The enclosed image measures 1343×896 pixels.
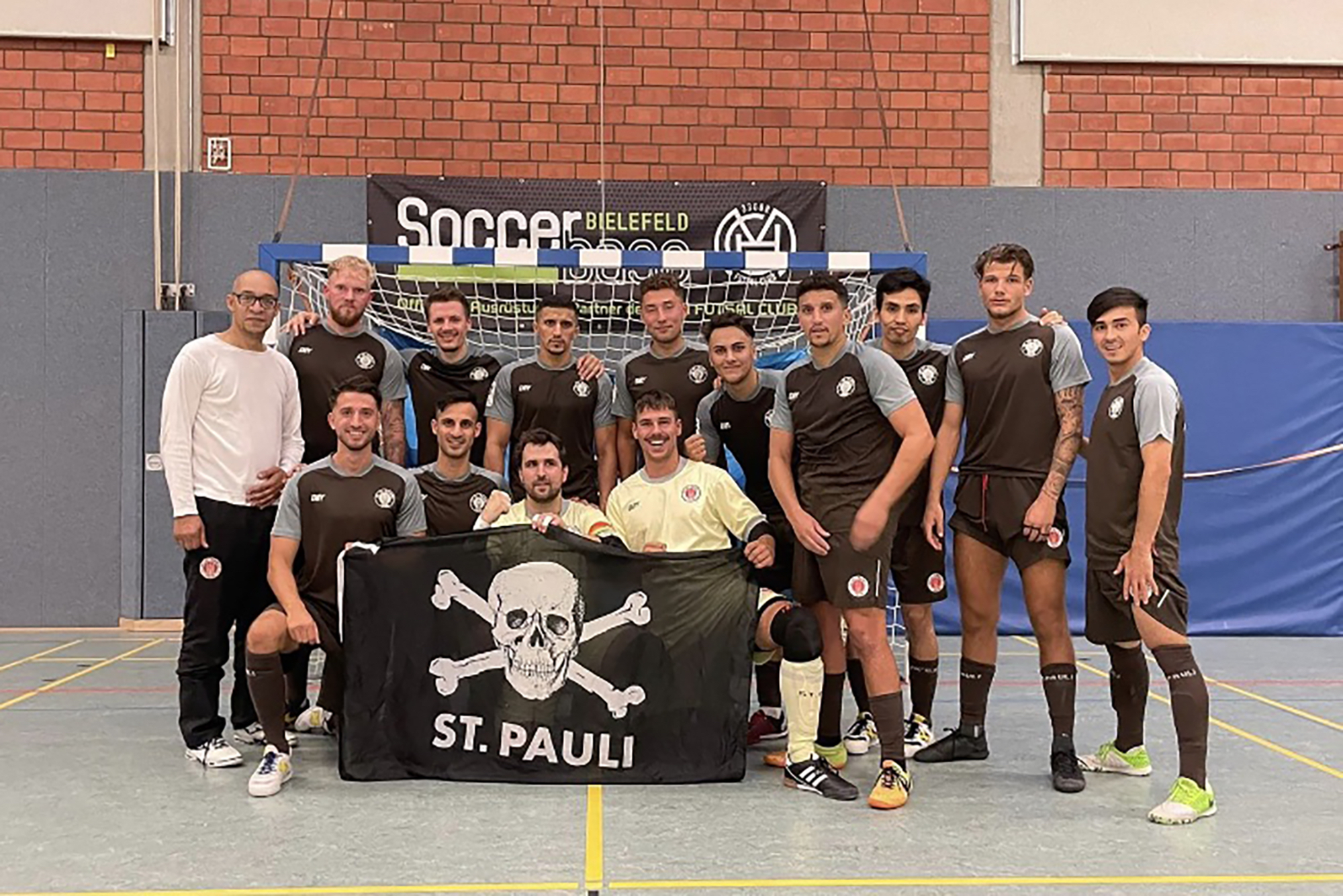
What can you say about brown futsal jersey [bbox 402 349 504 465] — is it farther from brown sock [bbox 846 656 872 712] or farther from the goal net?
brown sock [bbox 846 656 872 712]

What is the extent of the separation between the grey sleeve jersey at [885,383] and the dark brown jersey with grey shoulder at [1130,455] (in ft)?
2.34

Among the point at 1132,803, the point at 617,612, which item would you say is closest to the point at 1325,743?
the point at 1132,803

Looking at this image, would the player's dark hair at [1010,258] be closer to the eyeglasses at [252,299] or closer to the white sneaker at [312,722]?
the eyeglasses at [252,299]

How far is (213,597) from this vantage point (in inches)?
199

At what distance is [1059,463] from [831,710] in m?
1.34

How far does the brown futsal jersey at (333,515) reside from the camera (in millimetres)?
4852

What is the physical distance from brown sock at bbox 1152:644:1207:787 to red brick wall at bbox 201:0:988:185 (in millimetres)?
6598

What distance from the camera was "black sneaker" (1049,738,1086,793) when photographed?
454 centimetres

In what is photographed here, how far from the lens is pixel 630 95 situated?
10.1 metres

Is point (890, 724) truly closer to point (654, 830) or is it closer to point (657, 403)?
point (654, 830)

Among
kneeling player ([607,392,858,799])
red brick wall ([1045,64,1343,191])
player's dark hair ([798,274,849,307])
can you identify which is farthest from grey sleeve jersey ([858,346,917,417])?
red brick wall ([1045,64,1343,191])

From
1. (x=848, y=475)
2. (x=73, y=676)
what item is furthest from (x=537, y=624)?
(x=73, y=676)

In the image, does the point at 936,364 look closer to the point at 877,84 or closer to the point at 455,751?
the point at 455,751

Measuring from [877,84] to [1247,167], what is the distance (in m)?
3.26
